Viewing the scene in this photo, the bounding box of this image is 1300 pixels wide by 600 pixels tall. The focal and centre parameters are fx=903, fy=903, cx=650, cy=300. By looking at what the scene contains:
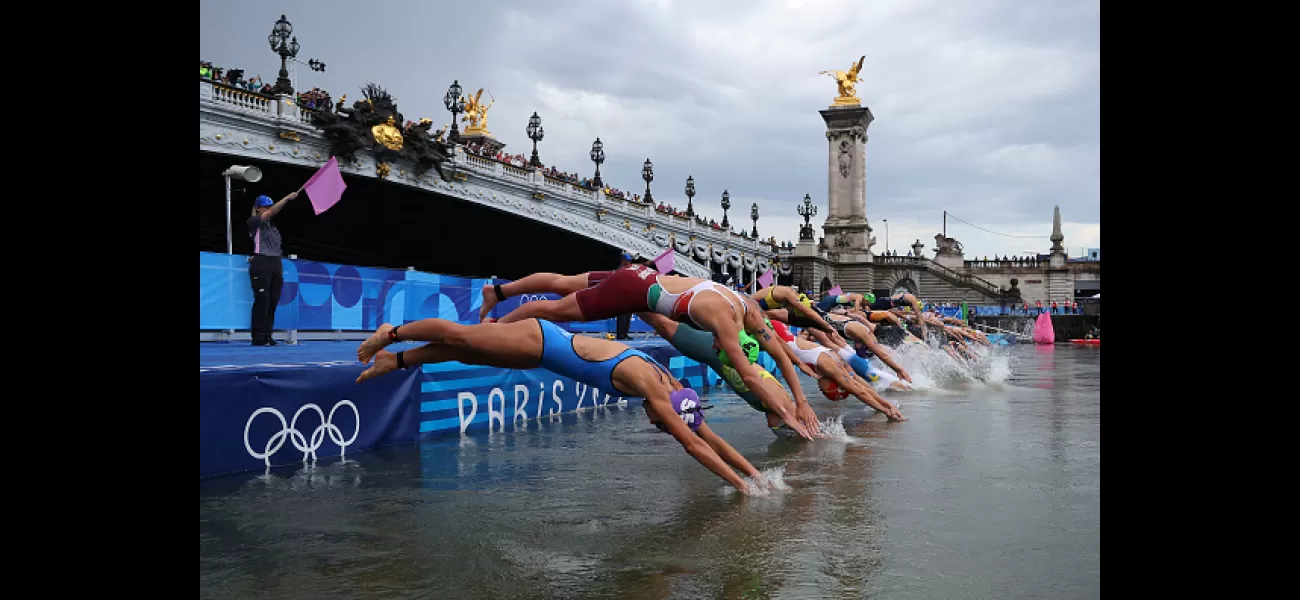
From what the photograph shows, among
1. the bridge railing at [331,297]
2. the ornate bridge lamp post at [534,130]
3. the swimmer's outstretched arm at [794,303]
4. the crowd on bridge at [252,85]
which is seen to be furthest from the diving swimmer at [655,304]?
the ornate bridge lamp post at [534,130]

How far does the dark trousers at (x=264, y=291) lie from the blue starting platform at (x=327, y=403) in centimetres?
36

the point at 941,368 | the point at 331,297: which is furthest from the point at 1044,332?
the point at 331,297

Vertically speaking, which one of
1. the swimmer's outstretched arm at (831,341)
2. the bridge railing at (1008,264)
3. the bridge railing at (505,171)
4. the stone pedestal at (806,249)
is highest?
the bridge railing at (505,171)

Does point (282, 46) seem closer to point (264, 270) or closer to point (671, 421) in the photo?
point (264, 270)

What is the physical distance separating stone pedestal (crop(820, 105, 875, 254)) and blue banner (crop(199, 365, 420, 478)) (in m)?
73.4

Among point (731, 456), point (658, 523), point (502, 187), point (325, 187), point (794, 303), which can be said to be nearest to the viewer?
point (658, 523)

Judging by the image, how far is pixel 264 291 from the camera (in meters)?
12.9

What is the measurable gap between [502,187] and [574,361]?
4204cm

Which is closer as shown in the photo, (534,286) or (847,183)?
(534,286)

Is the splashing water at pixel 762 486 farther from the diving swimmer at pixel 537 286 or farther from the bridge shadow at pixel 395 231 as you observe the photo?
the bridge shadow at pixel 395 231

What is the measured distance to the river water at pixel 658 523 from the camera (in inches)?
194

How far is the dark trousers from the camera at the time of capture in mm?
12789
